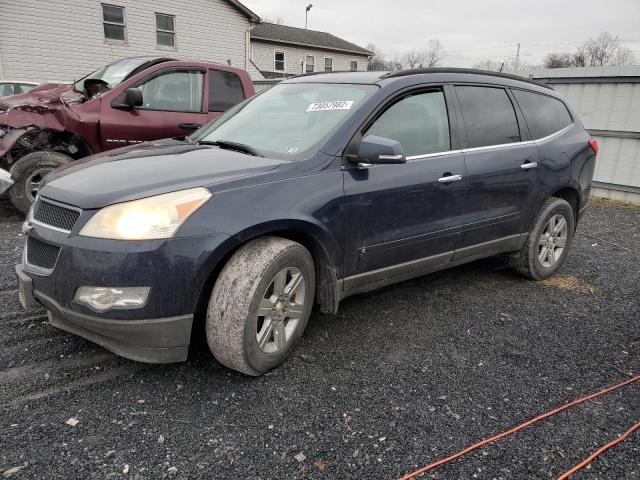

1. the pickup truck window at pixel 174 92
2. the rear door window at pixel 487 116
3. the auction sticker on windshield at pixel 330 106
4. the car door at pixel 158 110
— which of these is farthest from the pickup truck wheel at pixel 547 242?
the pickup truck window at pixel 174 92

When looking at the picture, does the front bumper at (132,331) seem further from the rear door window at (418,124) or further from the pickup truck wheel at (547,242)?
the pickup truck wheel at (547,242)

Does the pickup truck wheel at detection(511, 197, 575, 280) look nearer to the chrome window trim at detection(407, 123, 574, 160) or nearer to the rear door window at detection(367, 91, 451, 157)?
the chrome window trim at detection(407, 123, 574, 160)

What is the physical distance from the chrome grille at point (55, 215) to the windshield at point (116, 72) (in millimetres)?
4080

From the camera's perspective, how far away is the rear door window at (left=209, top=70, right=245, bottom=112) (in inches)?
261

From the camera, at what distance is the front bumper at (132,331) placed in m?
2.35

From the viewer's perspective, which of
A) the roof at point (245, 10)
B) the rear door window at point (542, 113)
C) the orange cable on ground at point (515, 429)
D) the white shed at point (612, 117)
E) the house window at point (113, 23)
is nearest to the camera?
the orange cable on ground at point (515, 429)

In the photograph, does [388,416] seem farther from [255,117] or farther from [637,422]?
[255,117]

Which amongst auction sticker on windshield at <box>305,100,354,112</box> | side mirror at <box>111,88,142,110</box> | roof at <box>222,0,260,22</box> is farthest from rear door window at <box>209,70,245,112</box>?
roof at <box>222,0,260,22</box>

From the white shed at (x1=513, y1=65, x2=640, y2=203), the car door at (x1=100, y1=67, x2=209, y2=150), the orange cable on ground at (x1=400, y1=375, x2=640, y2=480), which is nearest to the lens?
the orange cable on ground at (x1=400, y1=375, x2=640, y2=480)

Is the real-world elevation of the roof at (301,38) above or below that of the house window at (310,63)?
above

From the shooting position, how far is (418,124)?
134 inches

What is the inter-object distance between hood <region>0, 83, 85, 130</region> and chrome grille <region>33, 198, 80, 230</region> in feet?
11.6

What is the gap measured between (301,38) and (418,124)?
30.3m

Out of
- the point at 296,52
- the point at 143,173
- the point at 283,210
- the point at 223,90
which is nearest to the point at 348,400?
the point at 283,210
